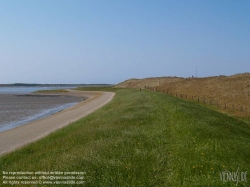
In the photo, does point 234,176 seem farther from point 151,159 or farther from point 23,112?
point 23,112

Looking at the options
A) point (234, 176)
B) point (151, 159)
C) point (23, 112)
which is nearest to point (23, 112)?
point (23, 112)

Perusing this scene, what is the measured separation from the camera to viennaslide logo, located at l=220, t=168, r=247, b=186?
23.3ft

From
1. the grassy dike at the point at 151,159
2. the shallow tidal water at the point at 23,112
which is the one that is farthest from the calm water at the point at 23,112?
the grassy dike at the point at 151,159

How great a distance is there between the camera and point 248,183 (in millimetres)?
7066

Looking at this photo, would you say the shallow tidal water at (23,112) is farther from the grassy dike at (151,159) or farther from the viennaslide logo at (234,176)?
the viennaslide logo at (234,176)

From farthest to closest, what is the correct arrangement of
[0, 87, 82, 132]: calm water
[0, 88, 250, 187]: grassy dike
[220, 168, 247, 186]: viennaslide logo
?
[0, 87, 82, 132]: calm water → [0, 88, 250, 187]: grassy dike → [220, 168, 247, 186]: viennaslide logo

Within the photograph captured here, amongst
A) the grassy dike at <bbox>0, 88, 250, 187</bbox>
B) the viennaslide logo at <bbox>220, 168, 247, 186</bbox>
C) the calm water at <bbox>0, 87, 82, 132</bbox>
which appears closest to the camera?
the viennaslide logo at <bbox>220, 168, 247, 186</bbox>

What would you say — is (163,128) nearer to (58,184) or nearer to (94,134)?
(94,134)

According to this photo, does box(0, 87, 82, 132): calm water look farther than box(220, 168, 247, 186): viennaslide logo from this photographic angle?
Yes

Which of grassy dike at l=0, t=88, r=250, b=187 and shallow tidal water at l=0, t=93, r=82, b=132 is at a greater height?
grassy dike at l=0, t=88, r=250, b=187

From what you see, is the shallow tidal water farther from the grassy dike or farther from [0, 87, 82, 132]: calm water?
the grassy dike

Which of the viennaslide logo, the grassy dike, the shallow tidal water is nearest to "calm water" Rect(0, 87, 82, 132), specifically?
the shallow tidal water

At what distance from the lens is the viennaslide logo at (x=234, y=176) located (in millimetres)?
7100

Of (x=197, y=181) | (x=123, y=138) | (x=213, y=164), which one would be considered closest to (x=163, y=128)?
(x=123, y=138)
